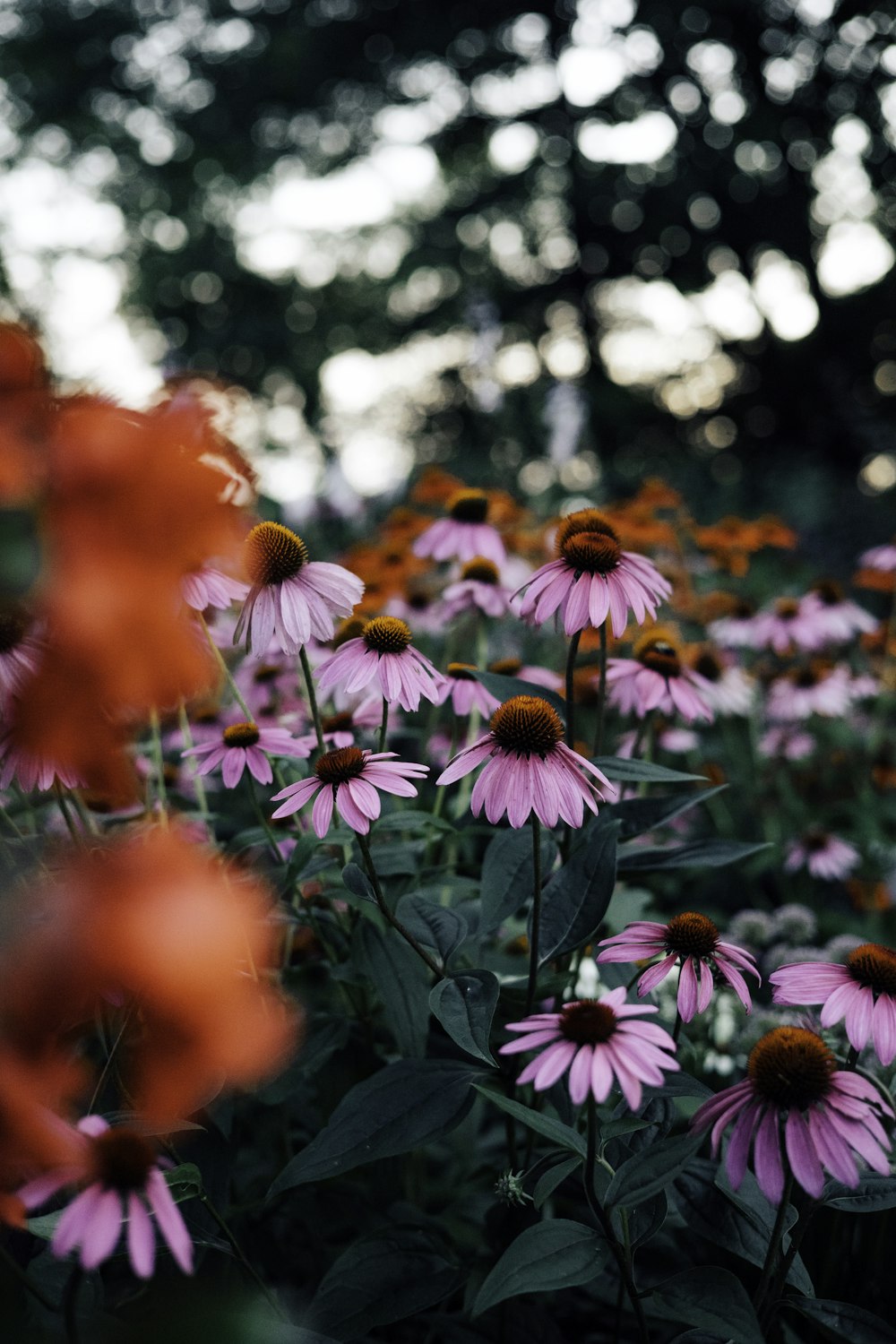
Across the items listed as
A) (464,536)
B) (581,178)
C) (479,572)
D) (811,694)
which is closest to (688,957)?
(479,572)

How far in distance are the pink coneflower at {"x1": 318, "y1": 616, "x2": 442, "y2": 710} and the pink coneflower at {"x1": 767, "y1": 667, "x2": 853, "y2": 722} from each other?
A: 1311 mm

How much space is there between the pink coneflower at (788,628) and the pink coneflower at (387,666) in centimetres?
131

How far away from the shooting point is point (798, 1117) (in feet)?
1.89

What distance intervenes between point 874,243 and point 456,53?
429 cm

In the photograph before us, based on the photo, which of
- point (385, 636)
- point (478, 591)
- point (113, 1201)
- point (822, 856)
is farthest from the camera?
point (822, 856)

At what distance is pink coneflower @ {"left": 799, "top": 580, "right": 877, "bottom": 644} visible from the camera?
1994 mm

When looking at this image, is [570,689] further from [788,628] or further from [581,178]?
[581,178]

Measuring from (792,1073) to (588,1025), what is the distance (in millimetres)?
127

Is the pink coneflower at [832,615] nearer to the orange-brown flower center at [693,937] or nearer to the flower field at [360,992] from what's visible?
the flower field at [360,992]

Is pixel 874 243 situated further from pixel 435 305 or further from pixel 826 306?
pixel 435 305

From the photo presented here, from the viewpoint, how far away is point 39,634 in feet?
1.38

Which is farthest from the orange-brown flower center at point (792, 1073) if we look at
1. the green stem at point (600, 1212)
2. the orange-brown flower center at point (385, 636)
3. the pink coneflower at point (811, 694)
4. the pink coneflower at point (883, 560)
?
the pink coneflower at point (883, 560)

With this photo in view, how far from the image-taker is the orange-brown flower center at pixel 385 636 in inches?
35.3

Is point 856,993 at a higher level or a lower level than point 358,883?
lower
